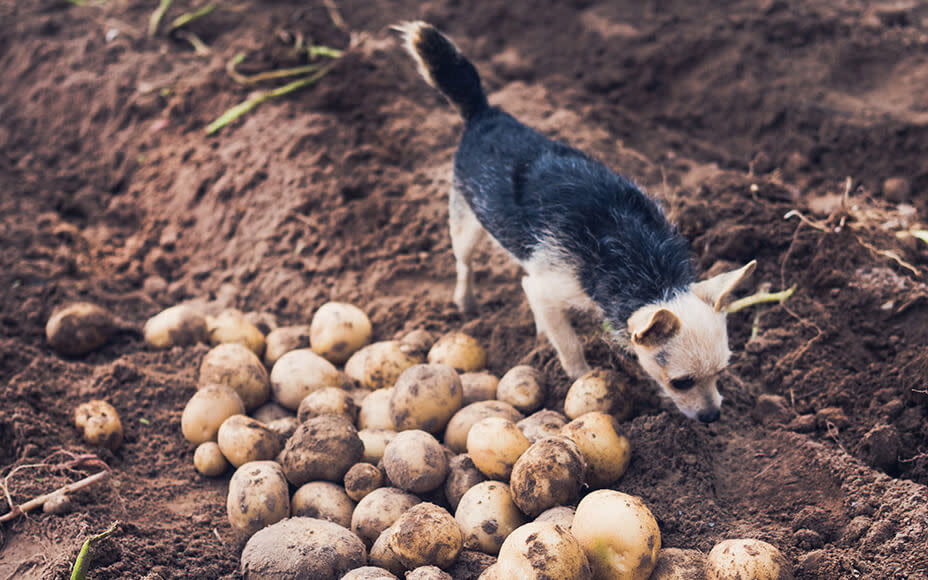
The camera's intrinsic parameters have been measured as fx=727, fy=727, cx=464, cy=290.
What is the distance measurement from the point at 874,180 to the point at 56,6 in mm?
8519

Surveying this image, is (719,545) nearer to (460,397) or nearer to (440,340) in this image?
(460,397)

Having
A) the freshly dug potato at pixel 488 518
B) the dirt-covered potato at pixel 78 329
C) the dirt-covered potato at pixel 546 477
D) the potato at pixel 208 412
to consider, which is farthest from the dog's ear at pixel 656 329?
the dirt-covered potato at pixel 78 329

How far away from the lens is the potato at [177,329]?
4.49 meters

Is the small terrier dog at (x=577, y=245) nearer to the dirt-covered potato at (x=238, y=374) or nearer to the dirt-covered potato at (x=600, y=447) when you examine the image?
the dirt-covered potato at (x=600, y=447)

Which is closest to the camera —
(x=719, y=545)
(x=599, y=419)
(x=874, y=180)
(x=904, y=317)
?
(x=719, y=545)

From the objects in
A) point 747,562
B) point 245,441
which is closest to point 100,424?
point 245,441

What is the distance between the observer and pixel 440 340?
4.28m

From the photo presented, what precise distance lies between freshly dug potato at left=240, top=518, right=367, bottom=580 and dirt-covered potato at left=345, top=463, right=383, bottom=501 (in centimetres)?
28

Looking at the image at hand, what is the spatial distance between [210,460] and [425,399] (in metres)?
A: 1.12

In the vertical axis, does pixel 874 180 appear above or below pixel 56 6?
below

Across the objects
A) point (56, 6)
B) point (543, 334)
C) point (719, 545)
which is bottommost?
point (543, 334)

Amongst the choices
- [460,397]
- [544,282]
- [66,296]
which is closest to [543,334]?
[544,282]

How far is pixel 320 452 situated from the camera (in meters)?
3.35

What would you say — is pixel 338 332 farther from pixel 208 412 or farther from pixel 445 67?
pixel 445 67
